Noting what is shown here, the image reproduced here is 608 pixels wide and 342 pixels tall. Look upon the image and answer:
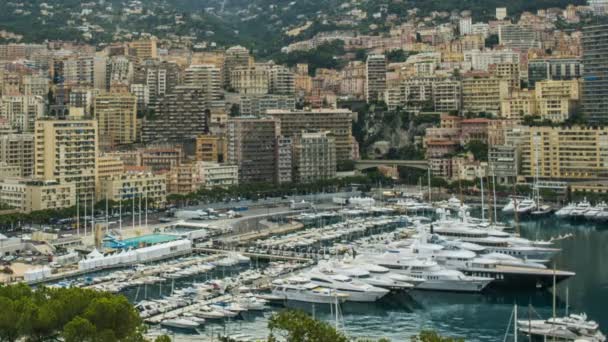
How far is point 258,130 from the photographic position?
257 feet

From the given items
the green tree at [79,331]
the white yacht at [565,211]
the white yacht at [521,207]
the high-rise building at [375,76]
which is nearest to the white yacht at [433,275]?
the green tree at [79,331]

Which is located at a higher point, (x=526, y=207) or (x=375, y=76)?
(x=375, y=76)

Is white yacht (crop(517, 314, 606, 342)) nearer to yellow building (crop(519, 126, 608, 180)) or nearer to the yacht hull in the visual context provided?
the yacht hull

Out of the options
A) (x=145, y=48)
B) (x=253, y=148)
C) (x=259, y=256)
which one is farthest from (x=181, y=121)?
(x=259, y=256)

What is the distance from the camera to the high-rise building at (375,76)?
100 meters

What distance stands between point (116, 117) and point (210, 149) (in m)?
12.6

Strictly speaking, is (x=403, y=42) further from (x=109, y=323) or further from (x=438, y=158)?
(x=109, y=323)

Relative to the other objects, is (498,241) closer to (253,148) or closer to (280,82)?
(253,148)

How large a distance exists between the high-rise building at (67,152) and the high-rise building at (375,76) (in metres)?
40.6

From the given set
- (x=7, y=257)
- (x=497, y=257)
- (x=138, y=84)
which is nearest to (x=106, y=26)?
(x=138, y=84)

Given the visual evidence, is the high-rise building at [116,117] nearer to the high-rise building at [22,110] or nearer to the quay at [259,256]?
the high-rise building at [22,110]

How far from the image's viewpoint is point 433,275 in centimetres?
4281

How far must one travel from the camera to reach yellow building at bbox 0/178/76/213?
62.3 m

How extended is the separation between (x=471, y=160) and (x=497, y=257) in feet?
121
